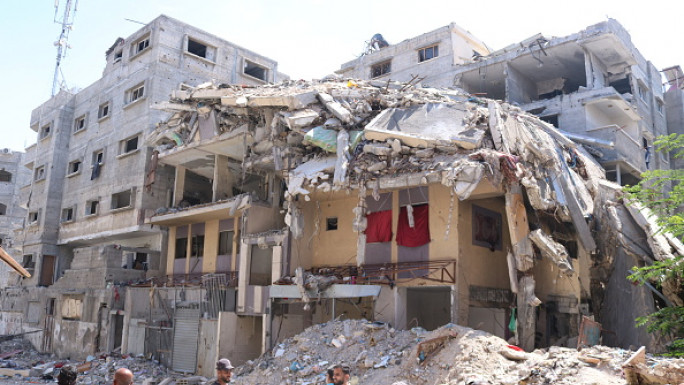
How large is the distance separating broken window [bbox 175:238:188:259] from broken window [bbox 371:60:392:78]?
17.7 meters

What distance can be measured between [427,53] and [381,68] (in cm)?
372

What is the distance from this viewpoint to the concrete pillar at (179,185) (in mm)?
29234

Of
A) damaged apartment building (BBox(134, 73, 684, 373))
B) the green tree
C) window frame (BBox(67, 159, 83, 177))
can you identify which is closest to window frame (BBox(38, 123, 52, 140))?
window frame (BBox(67, 159, 83, 177))

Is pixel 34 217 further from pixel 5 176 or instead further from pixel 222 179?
pixel 5 176

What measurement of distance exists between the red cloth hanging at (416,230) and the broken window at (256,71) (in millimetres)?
23342

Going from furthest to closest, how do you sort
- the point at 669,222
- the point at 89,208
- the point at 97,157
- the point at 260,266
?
the point at 97,157
the point at 89,208
the point at 260,266
the point at 669,222

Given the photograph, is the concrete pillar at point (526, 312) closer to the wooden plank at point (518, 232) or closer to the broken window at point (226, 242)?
the wooden plank at point (518, 232)

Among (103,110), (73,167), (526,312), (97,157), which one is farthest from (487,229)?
(73,167)

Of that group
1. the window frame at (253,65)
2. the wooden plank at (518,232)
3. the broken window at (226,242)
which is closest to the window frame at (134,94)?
the window frame at (253,65)

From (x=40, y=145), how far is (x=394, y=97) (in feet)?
102

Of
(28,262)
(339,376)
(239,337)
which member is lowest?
(239,337)

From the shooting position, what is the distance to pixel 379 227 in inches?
819

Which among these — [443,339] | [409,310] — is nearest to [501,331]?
[409,310]

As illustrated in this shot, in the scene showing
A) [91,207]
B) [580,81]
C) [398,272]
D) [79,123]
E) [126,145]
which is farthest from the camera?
[79,123]
